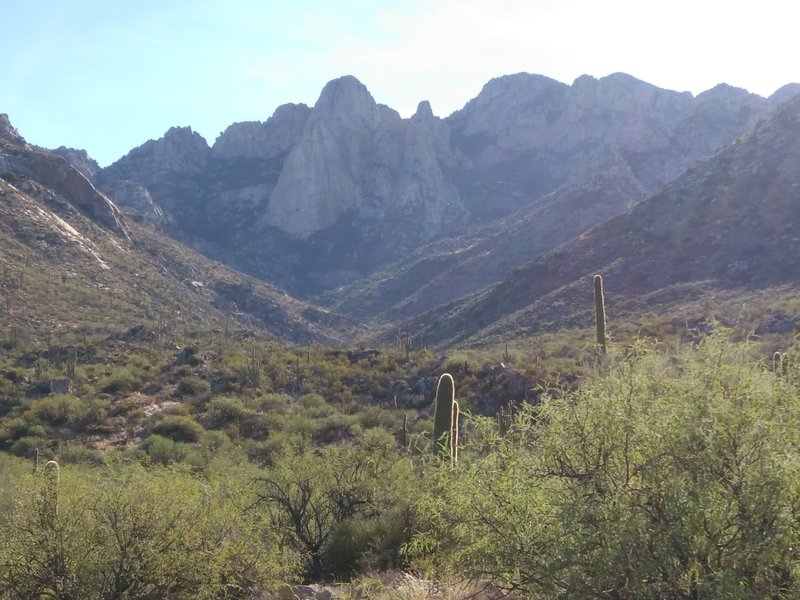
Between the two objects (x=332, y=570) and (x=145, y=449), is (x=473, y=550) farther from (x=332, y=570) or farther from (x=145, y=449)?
(x=145, y=449)

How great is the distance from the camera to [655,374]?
5.16 metres

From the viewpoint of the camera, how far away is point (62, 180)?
5716 centimetres

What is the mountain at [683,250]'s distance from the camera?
136 feet

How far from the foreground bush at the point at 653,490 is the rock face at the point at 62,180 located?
5703cm

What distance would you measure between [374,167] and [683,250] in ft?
269

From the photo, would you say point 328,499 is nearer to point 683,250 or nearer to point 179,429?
point 179,429

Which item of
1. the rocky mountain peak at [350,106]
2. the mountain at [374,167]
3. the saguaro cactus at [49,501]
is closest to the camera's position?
the saguaro cactus at [49,501]

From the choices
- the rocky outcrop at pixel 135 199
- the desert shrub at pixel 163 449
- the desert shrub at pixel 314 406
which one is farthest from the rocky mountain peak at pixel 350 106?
the desert shrub at pixel 163 449

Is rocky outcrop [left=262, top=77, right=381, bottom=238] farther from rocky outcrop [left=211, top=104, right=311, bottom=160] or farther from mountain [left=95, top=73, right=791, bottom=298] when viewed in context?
rocky outcrop [left=211, top=104, right=311, bottom=160]

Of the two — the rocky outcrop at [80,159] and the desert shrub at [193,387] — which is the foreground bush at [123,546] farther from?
the rocky outcrop at [80,159]

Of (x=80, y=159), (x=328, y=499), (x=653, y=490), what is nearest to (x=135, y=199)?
(x=80, y=159)

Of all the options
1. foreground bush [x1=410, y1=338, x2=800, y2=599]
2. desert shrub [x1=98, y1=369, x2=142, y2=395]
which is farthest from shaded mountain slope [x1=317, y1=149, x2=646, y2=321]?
foreground bush [x1=410, y1=338, x2=800, y2=599]

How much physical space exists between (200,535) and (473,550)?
186 inches

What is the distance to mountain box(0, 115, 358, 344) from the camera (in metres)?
38.8
